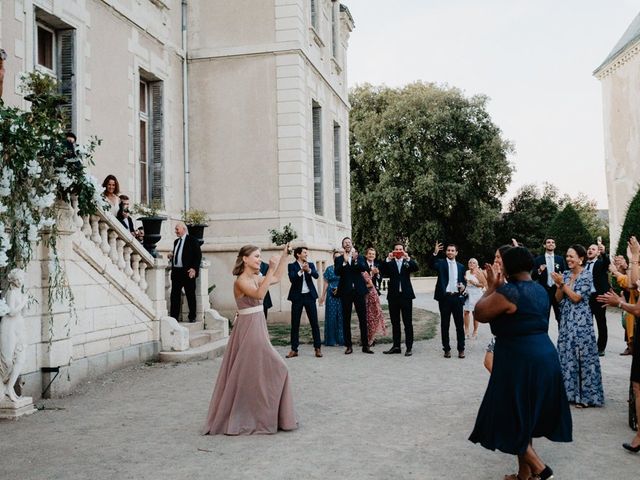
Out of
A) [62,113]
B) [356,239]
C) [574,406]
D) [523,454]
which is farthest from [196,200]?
[356,239]

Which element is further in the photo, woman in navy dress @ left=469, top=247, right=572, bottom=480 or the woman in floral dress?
the woman in floral dress

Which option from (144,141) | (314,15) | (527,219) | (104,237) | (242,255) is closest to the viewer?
(242,255)

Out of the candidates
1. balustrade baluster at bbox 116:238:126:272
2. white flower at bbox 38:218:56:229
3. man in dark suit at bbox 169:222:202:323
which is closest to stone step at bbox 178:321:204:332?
man in dark suit at bbox 169:222:202:323

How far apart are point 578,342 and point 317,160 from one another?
42.5 feet

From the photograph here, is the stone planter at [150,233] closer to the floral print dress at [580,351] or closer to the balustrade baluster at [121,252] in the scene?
the balustrade baluster at [121,252]

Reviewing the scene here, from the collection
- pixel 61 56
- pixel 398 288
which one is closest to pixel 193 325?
pixel 398 288

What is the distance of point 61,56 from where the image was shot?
11570mm

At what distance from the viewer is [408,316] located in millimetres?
11195

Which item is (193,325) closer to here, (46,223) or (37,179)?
(46,223)

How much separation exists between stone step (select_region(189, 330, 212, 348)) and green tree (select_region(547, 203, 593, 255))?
16.3 m

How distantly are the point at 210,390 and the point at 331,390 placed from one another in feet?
5.12

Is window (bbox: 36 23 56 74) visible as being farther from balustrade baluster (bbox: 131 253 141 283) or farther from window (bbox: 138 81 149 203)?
balustrade baluster (bbox: 131 253 141 283)

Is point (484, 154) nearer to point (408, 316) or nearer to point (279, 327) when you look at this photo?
point (279, 327)

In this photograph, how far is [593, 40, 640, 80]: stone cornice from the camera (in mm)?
31453
